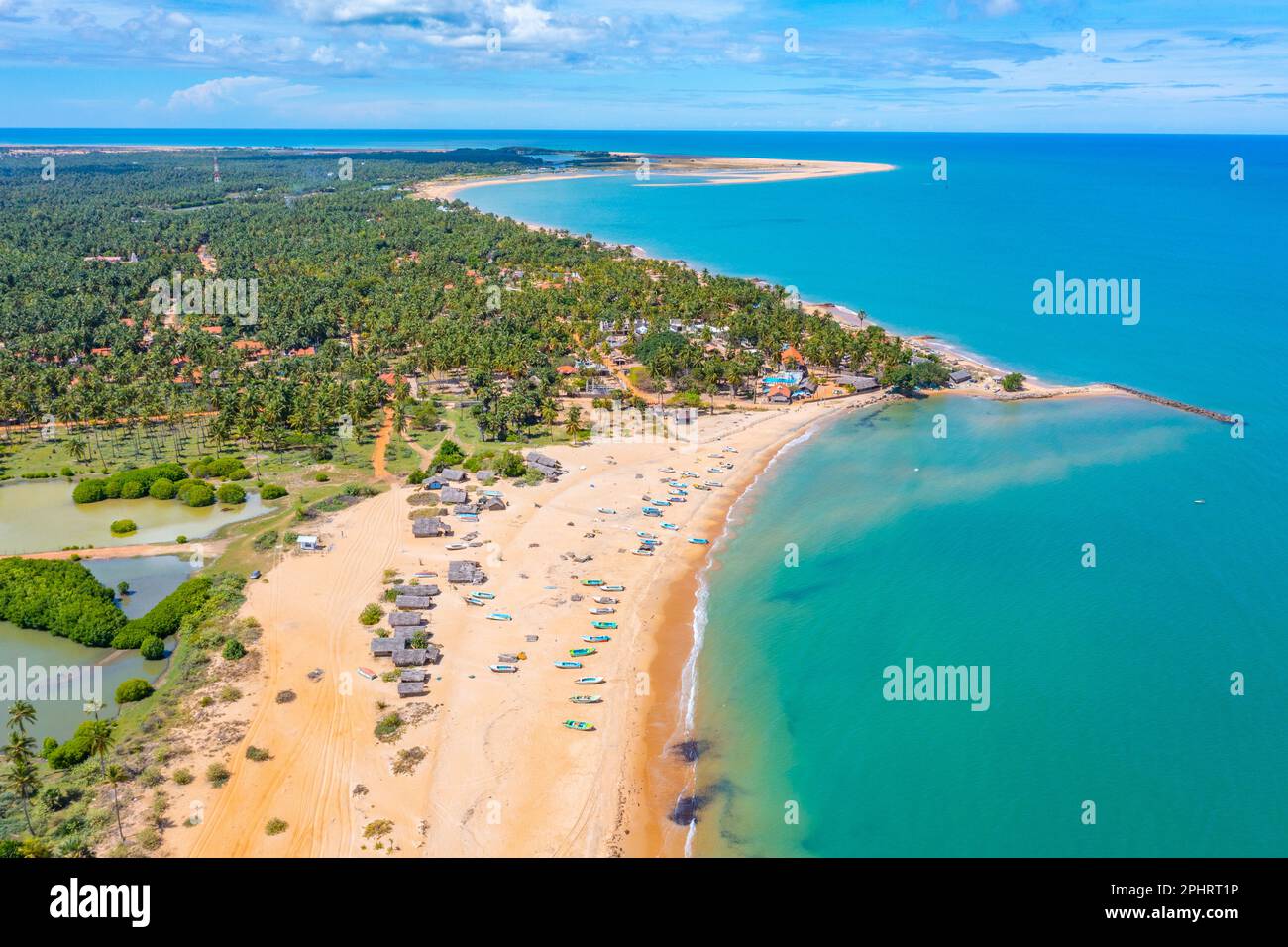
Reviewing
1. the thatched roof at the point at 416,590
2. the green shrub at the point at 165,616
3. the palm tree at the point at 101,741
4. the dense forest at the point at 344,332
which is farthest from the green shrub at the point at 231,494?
the palm tree at the point at 101,741

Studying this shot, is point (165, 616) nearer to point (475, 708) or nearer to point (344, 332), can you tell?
point (475, 708)

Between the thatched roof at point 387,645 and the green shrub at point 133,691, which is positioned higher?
the thatched roof at point 387,645

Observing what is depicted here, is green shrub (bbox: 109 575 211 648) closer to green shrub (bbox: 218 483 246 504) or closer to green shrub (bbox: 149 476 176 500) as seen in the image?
green shrub (bbox: 218 483 246 504)

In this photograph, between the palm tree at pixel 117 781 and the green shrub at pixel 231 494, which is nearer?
the palm tree at pixel 117 781

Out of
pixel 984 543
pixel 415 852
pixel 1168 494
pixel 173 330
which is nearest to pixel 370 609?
pixel 415 852

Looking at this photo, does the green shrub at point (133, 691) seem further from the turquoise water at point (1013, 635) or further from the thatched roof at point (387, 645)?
the turquoise water at point (1013, 635)

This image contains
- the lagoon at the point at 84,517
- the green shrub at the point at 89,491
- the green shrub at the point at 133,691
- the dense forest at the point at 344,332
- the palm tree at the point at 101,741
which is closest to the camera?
the palm tree at the point at 101,741

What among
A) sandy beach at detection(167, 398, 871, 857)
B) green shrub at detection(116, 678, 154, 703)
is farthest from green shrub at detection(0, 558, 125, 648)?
sandy beach at detection(167, 398, 871, 857)
